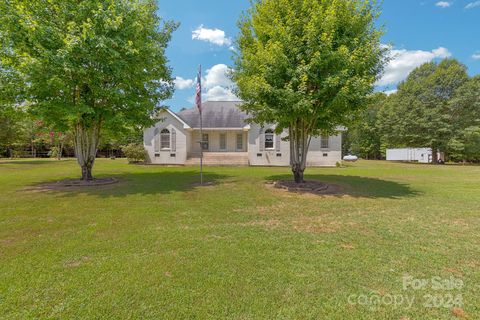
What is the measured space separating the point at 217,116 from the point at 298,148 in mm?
15967

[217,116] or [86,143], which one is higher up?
[217,116]

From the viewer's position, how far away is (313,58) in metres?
8.16

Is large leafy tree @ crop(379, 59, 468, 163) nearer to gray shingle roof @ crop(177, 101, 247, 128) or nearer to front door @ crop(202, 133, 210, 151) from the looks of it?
gray shingle roof @ crop(177, 101, 247, 128)

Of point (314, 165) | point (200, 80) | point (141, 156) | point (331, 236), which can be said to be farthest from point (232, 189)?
point (141, 156)

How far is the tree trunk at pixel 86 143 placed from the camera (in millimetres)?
→ 11312

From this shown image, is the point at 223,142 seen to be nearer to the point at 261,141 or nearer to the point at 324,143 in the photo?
the point at 261,141

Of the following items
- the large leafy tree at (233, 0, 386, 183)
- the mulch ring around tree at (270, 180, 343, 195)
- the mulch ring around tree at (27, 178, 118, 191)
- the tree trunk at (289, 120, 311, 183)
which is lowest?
the mulch ring around tree at (270, 180, 343, 195)

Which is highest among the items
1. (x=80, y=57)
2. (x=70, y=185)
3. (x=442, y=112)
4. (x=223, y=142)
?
(x=442, y=112)

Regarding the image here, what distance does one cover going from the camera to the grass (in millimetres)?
2637

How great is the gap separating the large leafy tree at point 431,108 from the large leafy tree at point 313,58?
89.1ft

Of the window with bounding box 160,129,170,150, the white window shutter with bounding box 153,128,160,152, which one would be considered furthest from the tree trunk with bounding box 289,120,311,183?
the white window shutter with bounding box 153,128,160,152

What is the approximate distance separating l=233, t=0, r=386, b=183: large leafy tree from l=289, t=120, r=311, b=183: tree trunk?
0.82 metres

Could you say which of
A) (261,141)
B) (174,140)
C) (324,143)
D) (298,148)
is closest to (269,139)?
(261,141)

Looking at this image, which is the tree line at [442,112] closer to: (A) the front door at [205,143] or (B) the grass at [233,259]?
(A) the front door at [205,143]
